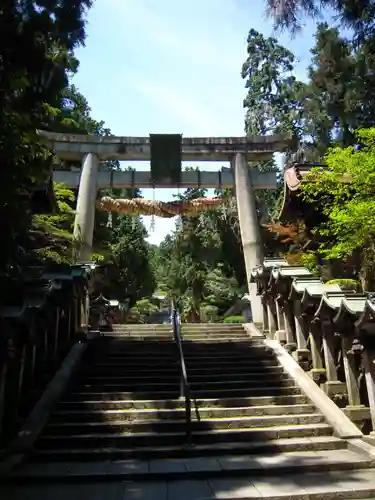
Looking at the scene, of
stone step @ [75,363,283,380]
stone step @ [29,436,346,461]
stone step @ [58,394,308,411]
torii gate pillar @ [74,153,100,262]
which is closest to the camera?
stone step @ [29,436,346,461]

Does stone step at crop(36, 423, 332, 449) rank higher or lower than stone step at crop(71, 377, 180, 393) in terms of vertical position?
lower

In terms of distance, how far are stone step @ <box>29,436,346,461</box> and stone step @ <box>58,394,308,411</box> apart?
1.04 metres

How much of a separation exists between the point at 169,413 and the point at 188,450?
1.01 m

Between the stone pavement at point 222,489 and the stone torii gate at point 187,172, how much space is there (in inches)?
398

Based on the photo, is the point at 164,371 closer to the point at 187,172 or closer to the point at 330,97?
the point at 187,172

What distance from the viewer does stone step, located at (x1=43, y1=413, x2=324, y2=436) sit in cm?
650

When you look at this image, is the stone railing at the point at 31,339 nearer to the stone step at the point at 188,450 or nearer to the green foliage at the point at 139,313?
the stone step at the point at 188,450

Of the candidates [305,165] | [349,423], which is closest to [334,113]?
[305,165]

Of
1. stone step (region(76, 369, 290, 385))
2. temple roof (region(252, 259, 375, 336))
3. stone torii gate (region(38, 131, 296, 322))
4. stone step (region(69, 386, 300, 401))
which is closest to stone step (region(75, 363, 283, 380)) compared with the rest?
stone step (region(76, 369, 290, 385))

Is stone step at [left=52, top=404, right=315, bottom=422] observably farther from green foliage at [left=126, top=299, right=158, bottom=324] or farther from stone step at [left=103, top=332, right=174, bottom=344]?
green foliage at [left=126, top=299, right=158, bottom=324]

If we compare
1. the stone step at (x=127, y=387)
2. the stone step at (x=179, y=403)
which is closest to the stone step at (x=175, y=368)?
the stone step at (x=127, y=387)

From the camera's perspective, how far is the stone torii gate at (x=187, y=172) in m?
→ 15.3

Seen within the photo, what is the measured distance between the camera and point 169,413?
688 cm

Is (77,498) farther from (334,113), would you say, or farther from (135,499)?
(334,113)
